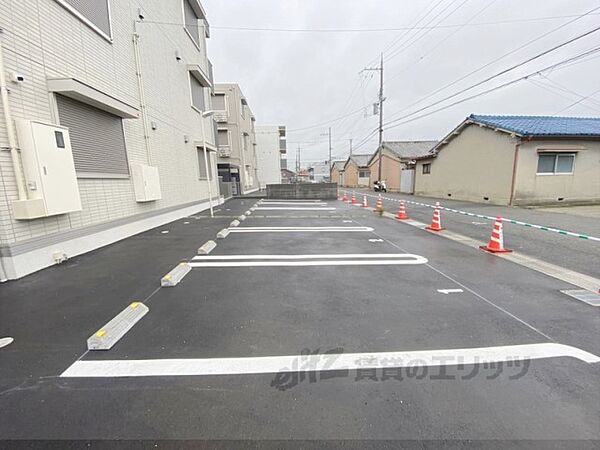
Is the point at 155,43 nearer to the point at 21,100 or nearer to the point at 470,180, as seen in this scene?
the point at 21,100

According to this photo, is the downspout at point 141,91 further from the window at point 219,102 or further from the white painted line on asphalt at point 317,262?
the window at point 219,102

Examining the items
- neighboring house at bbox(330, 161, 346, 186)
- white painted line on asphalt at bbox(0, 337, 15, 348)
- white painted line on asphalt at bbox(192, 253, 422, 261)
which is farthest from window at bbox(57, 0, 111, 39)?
neighboring house at bbox(330, 161, 346, 186)

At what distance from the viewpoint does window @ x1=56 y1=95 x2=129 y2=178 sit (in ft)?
18.2

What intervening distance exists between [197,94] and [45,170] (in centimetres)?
1082

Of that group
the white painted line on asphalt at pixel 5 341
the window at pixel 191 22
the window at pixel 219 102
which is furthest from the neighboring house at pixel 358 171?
the white painted line on asphalt at pixel 5 341

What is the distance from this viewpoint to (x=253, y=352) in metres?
2.53

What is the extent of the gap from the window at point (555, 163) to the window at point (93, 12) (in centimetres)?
1770

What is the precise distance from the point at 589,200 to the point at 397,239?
46.7ft

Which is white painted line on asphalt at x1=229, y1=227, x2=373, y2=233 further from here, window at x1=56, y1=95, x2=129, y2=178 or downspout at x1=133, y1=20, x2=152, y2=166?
downspout at x1=133, y1=20, x2=152, y2=166

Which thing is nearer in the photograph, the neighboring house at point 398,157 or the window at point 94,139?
the window at point 94,139

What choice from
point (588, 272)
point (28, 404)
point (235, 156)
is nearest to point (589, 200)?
point (588, 272)

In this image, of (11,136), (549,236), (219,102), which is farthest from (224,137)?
(549,236)

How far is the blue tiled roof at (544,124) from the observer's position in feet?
42.5

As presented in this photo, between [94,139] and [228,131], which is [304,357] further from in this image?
[228,131]
